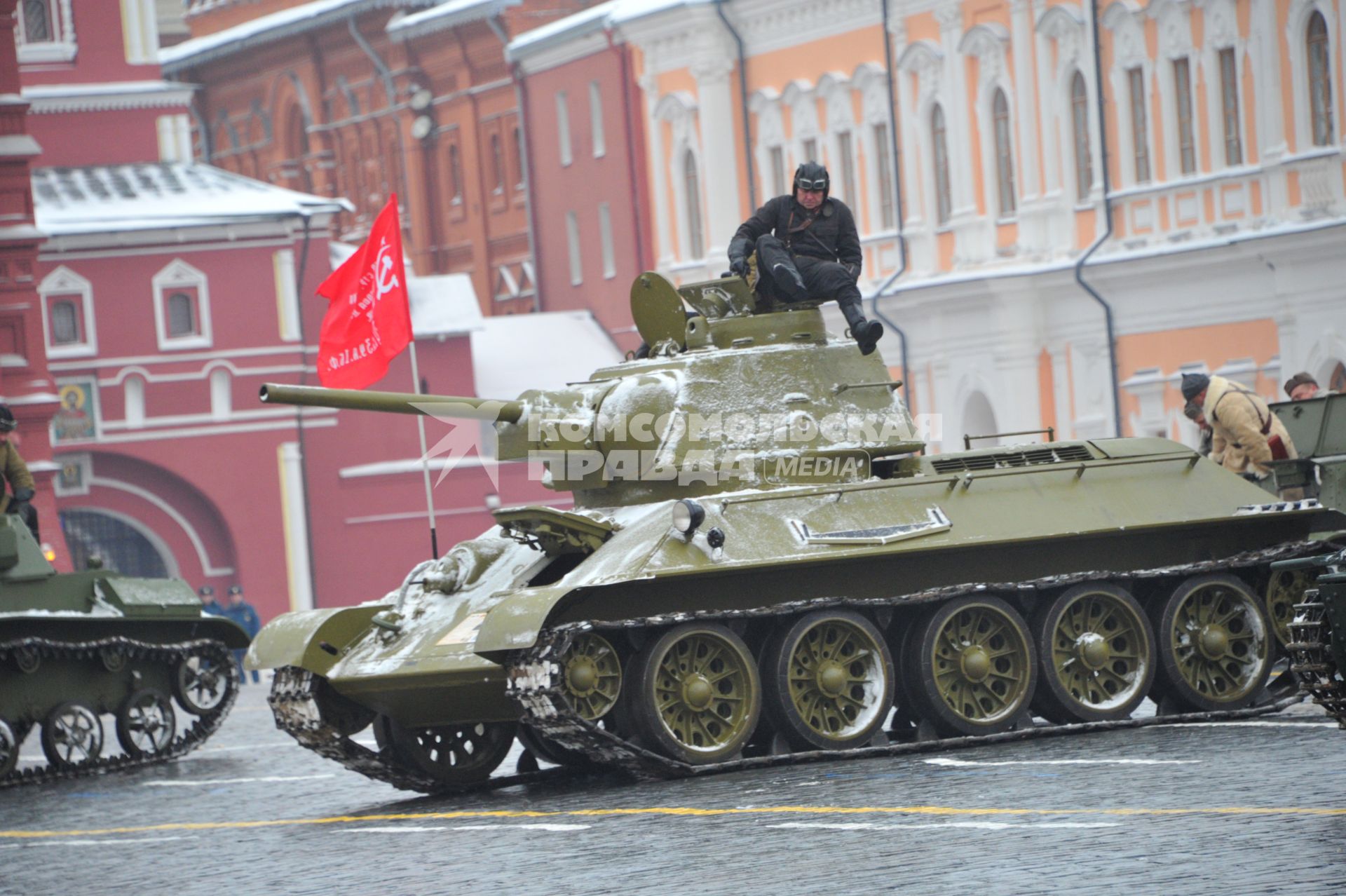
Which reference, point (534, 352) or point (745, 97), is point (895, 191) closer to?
point (745, 97)

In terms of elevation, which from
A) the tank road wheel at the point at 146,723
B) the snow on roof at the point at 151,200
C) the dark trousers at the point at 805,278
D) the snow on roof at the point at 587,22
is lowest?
the tank road wheel at the point at 146,723

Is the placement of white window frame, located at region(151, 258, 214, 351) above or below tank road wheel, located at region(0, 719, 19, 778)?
above

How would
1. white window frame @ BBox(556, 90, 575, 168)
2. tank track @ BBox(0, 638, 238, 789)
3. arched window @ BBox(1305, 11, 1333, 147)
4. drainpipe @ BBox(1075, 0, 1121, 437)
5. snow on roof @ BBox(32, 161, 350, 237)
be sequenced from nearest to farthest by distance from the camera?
tank track @ BBox(0, 638, 238, 789), arched window @ BBox(1305, 11, 1333, 147), drainpipe @ BBox(1075, 0, 1121, 437), snow on roof @ BBox(32, 161, 350, 237), white window frame @ BBox(556, 90, 575, 168)

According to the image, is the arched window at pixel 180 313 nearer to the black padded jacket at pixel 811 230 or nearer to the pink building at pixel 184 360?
the pink building at pixel 184 360

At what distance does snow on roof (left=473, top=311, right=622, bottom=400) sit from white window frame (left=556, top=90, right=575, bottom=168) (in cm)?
342

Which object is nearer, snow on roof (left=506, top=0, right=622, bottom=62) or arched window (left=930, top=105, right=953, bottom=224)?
arched window (left=930, top=105, right=953, bottom=224)

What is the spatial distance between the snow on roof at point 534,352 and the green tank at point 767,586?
32.7 metres

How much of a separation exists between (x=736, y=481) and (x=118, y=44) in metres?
35.5

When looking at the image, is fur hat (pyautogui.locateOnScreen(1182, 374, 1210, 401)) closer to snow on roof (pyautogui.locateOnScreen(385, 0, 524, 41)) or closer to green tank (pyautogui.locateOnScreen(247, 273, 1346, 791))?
green tank (pyautogui.locateOnScreen(247, 273, 1346, 791))

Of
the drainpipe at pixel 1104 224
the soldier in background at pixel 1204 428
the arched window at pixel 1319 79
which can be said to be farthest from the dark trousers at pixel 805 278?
the drainpipe at pixel 1104 224

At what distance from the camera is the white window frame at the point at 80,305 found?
45.1m

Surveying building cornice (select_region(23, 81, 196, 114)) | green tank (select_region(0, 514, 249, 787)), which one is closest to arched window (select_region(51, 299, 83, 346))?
building cornice (select_region(23, 81, 196, 114))

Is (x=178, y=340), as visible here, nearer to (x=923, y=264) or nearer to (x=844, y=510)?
(x=923, y=264)

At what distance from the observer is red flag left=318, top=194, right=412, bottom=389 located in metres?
22.8
